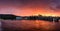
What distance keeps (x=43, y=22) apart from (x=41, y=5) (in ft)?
0.49

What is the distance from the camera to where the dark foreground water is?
4.00 ft

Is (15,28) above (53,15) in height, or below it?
below

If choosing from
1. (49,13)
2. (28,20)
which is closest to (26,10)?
(28,20)

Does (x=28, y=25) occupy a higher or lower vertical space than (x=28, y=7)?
lower

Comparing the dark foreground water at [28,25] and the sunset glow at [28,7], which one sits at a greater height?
the sunset glow at [28,7]

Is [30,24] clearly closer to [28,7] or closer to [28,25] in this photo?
[28,25]

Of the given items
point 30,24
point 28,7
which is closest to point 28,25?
point 30,24

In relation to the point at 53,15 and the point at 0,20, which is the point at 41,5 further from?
the point at 0,20

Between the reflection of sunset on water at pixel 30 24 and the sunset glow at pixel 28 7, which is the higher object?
the sunset glow at pixel 28 7

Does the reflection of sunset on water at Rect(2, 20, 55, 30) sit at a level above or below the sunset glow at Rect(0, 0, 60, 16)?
below

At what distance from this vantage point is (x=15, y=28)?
1222 mm

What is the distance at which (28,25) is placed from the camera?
4.04 ft

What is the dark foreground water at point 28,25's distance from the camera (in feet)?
4.00

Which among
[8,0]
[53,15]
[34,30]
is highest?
[8,0]
